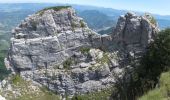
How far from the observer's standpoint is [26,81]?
75.2 metres

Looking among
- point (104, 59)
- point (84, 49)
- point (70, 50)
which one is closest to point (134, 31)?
point (104, 59)

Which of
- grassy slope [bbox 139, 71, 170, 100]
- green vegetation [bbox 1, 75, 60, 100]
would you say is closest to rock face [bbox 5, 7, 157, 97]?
green vegetation [bbox 1, 75, 60, 100]

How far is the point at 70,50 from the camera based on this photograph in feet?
261

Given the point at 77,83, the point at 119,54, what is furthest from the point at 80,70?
the point at 119,54

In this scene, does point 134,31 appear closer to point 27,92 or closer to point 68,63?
point 68,63

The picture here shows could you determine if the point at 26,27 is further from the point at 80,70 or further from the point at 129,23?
the point at 129,23

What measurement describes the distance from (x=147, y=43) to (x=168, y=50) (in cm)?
820

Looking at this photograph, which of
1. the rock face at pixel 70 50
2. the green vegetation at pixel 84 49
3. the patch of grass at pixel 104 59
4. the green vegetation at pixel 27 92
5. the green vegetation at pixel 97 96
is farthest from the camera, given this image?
the green vegetation at pixel 84 49

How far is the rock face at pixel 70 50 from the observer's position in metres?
75.9

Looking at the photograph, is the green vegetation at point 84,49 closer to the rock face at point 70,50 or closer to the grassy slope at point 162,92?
the rock face at point 70,50

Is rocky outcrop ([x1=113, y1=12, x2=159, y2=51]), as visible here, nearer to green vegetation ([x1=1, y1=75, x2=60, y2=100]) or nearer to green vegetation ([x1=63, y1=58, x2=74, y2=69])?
green vegetation ([x1=63, y1=58, x2=74, y2=69])

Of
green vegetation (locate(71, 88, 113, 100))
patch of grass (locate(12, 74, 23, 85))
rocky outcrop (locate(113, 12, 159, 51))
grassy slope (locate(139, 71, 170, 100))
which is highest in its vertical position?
grassy slope (locate(139, 71, 170, 100))

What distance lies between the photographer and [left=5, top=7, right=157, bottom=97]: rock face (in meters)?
75.9

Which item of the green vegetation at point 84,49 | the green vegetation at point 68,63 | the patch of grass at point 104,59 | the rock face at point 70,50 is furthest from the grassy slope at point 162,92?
the green vegetation at point 84,49
